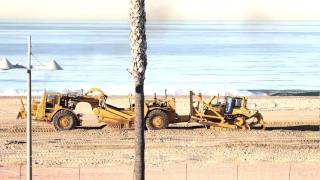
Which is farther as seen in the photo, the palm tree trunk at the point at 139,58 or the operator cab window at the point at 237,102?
the operator cab window at the point at 237,102

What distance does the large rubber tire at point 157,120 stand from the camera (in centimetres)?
4100

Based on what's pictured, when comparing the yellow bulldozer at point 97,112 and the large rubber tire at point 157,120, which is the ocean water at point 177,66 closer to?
the yellow bulldozer at point 97,112

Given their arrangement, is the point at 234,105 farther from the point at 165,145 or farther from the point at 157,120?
the point at 165,145

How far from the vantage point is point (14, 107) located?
2041 inches

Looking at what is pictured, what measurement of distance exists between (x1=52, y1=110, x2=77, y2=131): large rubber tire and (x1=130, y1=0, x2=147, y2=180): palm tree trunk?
54.1 ft

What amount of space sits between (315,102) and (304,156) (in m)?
19.5

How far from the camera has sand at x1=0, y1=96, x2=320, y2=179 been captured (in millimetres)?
35312

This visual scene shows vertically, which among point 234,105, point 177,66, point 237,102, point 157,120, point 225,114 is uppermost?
point 177,66

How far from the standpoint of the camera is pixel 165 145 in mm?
38219

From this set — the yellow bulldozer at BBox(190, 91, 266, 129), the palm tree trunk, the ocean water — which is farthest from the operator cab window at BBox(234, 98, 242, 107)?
the palm tree trunk

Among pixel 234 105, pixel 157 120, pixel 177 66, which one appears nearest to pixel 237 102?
pixel 234 105

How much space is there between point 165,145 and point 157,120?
310 cm

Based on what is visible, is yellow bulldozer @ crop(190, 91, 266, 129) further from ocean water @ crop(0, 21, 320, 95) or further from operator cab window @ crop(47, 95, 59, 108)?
ocean water @ crop(0, 21, 320, 95)

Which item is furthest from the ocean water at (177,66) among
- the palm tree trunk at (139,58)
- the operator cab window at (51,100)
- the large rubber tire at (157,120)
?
the palm tree trunk at (139,58)
